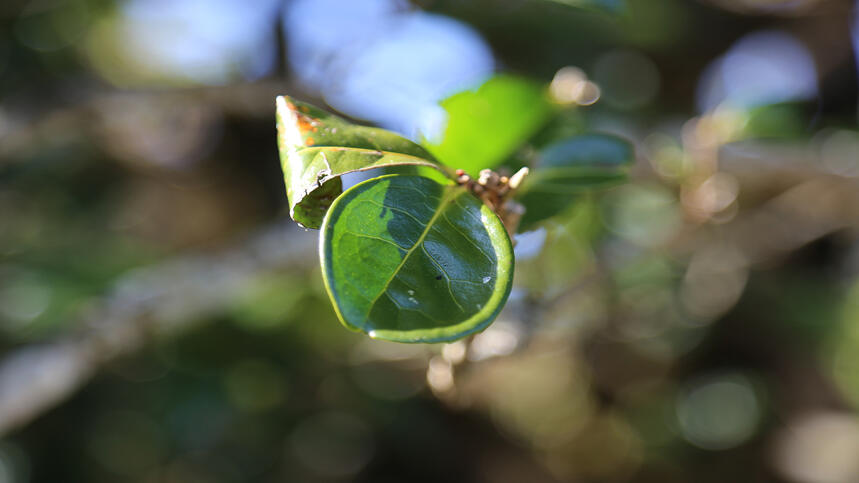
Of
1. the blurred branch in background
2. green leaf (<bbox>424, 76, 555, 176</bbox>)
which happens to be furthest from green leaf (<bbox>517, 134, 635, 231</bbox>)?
the blurred branch in background

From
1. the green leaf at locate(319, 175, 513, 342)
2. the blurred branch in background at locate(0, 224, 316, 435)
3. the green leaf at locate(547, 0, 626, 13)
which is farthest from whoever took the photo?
the blurred branch in background at locate(0, 224, 316, 435)

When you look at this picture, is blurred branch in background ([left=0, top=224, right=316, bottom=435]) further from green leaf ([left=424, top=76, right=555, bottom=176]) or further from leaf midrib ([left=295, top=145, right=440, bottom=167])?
leaf midrib ([left=295, top=145, right=440, bottom=167])

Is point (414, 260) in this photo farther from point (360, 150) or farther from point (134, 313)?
point (134, 313)

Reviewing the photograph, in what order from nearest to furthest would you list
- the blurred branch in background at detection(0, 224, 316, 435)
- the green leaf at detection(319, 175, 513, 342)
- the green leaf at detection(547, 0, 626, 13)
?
the green leaf at detection(319, 175, 513, 342)
the green leaf at detection(547, 0, 626, 13)
the blurred branch in background at detection(0, 224, 316, 435)

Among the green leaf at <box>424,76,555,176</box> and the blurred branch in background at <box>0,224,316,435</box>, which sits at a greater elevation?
the green leaf at <box>424,76,555,176</box>

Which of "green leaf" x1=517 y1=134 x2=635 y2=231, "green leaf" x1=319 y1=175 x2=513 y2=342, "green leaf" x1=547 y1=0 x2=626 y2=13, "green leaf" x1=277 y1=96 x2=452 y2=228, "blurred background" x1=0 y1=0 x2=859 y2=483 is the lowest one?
"blurred background" x1=0 y1=0 x2=859 y2=483

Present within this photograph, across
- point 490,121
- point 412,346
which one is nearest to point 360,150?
point 490,121

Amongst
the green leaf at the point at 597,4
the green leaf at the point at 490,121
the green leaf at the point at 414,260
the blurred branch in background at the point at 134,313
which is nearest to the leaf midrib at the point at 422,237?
the green leaf at the point at 414,260

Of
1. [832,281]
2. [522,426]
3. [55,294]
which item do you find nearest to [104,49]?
[55,294]

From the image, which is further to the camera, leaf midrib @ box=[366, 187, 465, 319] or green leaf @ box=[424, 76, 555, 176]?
green leaf @ box=[424, 76, 555, 176]
